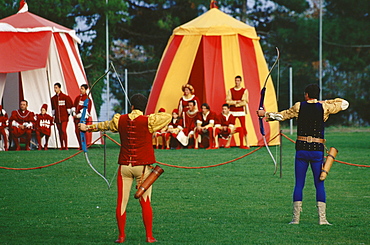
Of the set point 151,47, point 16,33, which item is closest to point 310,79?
point 151,47

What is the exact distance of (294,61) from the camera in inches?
1129

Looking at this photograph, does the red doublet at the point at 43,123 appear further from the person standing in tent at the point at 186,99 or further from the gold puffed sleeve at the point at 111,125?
the gold puffed sleeve at the point at 111,125

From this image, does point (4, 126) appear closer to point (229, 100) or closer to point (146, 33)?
point (229, 100)

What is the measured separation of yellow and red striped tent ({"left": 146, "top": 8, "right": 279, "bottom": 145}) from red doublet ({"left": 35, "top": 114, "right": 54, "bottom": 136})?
2.85m

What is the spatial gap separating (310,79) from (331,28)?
372cm

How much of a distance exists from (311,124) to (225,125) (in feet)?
30.1

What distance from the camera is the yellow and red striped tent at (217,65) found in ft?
55.0

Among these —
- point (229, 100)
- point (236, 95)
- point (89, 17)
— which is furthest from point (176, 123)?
point (89, 17)

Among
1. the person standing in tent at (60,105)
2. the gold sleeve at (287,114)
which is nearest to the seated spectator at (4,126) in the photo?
the person standing in tent at (60,105)

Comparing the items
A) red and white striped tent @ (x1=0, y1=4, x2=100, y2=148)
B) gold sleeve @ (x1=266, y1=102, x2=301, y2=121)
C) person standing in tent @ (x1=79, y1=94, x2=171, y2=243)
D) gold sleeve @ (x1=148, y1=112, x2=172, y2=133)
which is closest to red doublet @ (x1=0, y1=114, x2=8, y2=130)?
red and white striped tent @ (x1=0, y1=4, x2=100, y2=148)

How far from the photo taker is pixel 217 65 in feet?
55.6

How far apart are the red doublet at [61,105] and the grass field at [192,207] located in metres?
3.53

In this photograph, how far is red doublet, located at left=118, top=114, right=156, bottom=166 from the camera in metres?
5.75

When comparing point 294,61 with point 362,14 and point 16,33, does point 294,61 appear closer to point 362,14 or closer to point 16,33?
point 362,14
